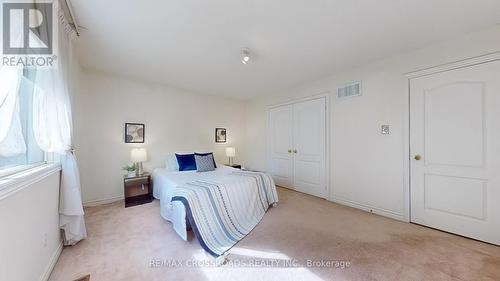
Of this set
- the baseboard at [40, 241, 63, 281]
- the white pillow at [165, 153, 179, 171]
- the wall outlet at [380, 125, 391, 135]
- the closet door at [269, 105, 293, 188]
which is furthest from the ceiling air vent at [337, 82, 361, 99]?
the baseboard at [40, 241, 63, 281]

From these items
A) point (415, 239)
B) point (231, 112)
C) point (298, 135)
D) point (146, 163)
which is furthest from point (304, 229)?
point (231, 112)

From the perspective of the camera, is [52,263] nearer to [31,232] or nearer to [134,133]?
[31,232]

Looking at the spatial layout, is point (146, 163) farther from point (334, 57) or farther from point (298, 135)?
point (334, 57)

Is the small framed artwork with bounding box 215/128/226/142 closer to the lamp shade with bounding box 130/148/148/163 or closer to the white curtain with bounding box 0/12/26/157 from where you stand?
the lamp shade with bounding box 130/148/148/163

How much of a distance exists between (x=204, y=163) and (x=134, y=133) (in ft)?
5.02

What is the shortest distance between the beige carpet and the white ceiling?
238 centimetres

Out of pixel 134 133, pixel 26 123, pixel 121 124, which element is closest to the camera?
pixel 26 123

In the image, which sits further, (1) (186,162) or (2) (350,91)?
(1) (186,162)

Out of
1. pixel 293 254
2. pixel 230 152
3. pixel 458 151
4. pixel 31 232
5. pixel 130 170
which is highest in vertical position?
pixel 458 151

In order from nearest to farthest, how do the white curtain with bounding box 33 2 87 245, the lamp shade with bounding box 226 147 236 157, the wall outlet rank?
the white curtain with bounding box 33 2 87 245 < the wall outlet < the lamp shade with bounding box 226 147 236 157

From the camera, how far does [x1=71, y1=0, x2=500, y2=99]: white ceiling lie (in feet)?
5.86

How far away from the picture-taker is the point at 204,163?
3.67m

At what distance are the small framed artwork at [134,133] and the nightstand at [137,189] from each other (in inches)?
28.1

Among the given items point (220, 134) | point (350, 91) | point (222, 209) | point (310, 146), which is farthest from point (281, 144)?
point (222, 209)
